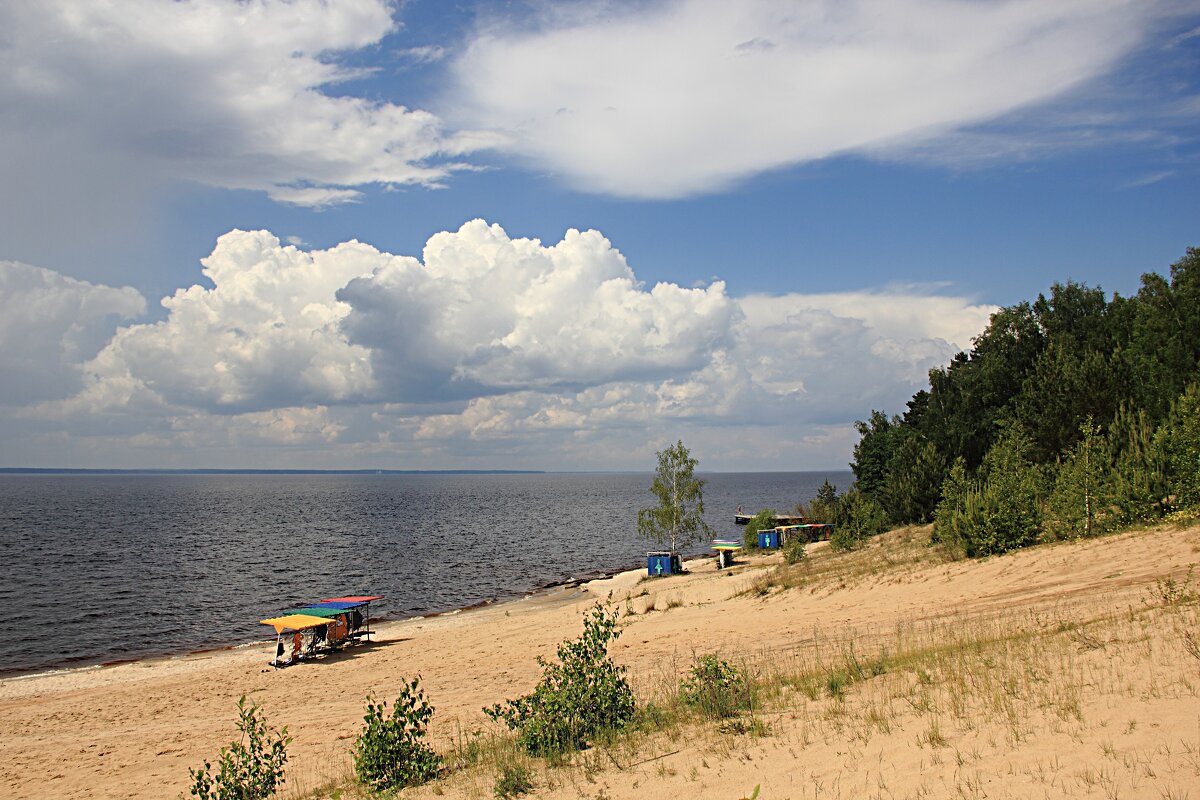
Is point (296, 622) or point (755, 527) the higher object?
point (296, 622)

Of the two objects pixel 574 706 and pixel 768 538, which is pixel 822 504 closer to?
pixel 768 538

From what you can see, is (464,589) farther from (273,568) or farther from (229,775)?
(229,775)

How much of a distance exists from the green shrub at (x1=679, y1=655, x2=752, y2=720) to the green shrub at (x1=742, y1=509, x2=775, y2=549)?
4484 centimetres

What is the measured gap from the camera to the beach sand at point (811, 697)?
25.3 ft

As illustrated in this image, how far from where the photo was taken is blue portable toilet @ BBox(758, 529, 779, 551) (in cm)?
5753

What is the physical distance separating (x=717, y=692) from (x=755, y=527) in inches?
1891

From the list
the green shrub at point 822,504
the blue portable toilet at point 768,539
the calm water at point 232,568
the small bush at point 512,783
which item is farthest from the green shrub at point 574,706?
the green shrub at point 822,504

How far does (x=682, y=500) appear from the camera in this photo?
51812 millimetres

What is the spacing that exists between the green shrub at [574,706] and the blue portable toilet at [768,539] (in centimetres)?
4770

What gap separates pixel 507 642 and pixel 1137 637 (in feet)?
70.1

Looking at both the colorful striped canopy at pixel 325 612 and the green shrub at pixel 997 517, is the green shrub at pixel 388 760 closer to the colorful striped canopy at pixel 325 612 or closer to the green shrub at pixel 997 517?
the green shrub at pixel 997 517

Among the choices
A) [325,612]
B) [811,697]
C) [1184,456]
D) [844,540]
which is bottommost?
[325,612]

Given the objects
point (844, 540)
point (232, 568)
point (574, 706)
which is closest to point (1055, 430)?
point (844, 540)

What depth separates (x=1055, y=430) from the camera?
34.5 metres
